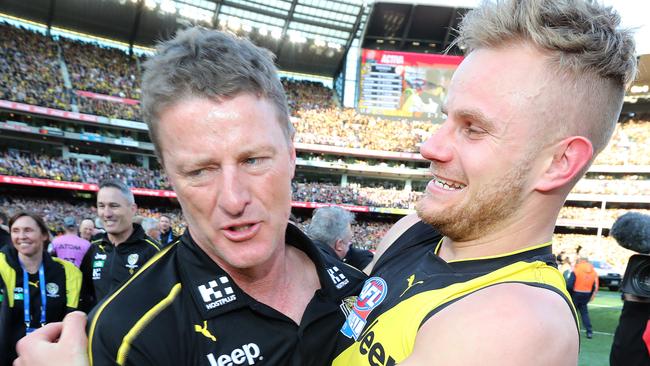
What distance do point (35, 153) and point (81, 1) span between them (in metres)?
11.4

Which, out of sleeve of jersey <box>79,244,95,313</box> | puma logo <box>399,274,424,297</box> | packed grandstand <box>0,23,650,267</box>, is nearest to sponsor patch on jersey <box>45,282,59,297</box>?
sleeve of jersey <box>79,244,95,313</box>

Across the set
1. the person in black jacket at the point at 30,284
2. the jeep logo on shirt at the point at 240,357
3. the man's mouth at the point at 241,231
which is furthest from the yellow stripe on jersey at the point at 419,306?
the person in black jacket at the point at 30,284

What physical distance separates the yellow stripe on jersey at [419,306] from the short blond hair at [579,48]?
49 centimetres

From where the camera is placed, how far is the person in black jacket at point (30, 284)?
4.70m

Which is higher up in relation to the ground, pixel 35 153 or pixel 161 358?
pixel 161 358

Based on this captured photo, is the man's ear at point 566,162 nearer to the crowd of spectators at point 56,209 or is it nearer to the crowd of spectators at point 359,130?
the crowd of spectators at point 56,209

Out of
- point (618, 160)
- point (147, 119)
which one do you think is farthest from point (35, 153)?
point (618, 160)

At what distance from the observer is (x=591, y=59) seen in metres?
1.47

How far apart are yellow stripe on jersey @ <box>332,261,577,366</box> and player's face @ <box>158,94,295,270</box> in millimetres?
521

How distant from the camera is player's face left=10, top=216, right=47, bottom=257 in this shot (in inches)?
197

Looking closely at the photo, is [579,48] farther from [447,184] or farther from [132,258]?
[132,258]

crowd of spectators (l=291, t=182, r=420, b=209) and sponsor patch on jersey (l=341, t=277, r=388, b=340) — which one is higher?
sponsor patch on jersey (l=341, t=277, r=388, b=340)

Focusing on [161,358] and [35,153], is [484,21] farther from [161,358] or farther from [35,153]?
[35,153]

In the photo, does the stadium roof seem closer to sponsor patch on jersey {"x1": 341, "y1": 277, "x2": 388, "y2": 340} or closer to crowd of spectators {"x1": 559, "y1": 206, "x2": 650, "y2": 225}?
crowd of spectators {"x1": 559, "y1": 206, "x2": 650, "y2": 225}
